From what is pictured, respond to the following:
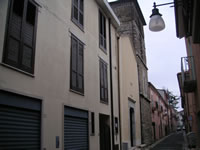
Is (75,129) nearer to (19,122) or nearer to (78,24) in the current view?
(19,122)

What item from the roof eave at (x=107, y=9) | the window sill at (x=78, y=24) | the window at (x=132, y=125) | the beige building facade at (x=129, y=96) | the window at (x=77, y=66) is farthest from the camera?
the window at (x=132, y=125)

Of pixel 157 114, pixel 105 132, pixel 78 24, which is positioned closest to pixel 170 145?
pixel 157 114

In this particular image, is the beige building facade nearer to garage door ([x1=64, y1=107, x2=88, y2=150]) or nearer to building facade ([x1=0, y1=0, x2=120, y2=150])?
building facade ([x1=0, y1=0, x2=120, y2=150])

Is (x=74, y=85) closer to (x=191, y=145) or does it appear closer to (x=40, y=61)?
(x=40, y=61)

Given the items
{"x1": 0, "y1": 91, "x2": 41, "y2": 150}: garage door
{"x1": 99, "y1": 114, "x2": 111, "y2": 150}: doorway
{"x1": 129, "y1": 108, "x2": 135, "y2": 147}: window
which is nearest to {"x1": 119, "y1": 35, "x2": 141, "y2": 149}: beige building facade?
{"x1": 129, "y1": 108, "x2": 135, "y2": 147}: window

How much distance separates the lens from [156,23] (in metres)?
6.95

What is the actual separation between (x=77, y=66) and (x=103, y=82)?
3364mm

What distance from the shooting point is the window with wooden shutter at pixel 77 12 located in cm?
1067

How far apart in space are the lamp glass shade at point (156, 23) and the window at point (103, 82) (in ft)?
21.3

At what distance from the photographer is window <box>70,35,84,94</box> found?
9916 millimetres

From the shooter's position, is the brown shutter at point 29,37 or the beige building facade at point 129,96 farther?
the beige building facade at point 129,96

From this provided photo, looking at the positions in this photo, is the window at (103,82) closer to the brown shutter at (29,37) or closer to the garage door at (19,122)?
the garage door at (19,122)

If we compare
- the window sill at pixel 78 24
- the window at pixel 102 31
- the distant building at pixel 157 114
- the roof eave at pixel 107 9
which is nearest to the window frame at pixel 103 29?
the window at pixel 102 31

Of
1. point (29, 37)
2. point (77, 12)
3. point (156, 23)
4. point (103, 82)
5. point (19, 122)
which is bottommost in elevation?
point (19, 122)
